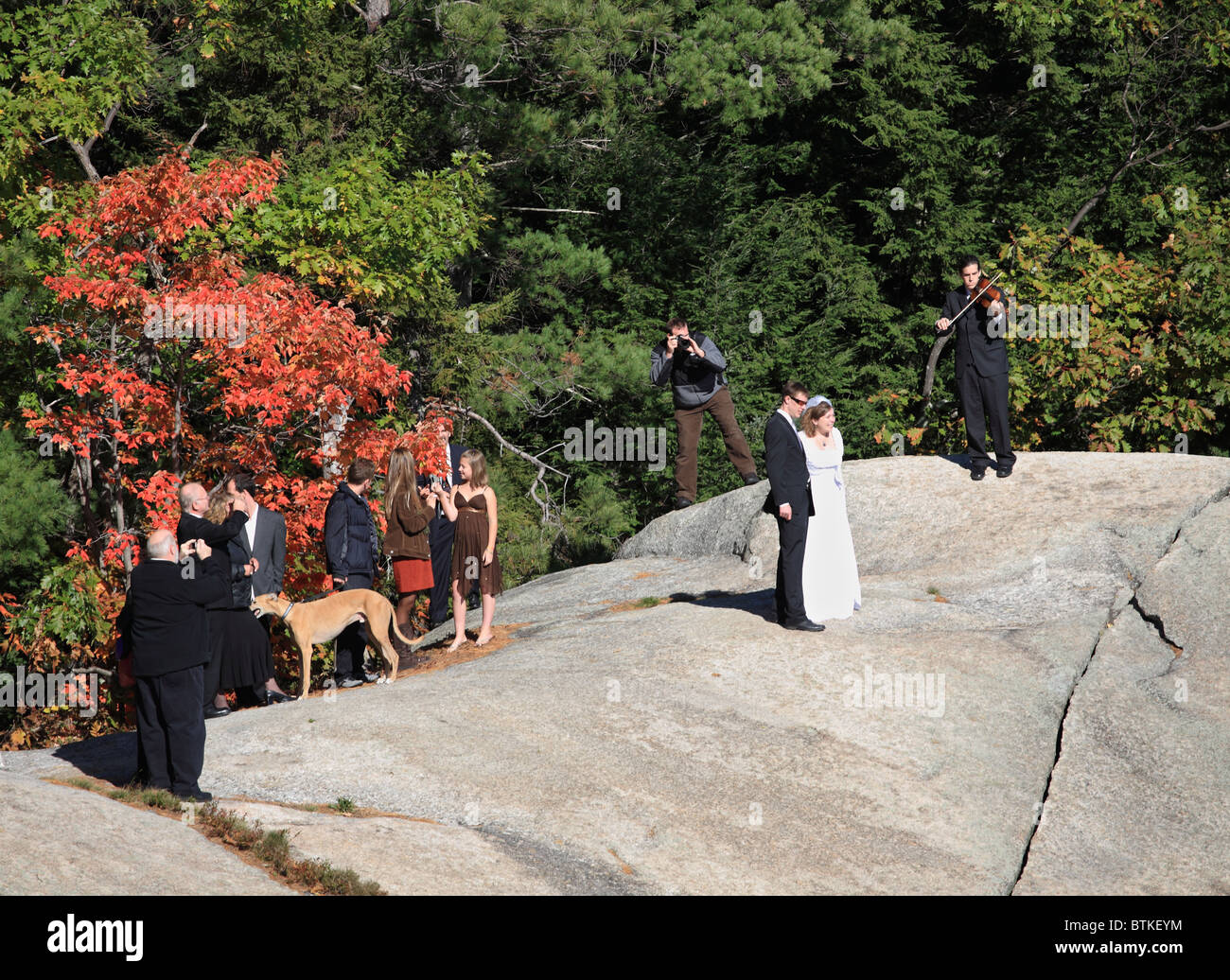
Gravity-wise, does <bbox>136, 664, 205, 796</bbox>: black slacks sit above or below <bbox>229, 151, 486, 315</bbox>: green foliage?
below

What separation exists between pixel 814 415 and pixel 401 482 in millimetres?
3423

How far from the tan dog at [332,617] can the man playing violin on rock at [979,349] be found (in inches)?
227

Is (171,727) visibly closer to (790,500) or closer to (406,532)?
(406,532)

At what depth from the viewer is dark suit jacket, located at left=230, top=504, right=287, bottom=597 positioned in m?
9.91

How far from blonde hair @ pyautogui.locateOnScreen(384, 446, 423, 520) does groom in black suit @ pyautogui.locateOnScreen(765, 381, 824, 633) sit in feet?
9.58

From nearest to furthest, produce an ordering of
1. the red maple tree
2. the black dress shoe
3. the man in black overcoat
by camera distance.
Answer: the man in black overcoat
the black dress shoe
the red maple tree

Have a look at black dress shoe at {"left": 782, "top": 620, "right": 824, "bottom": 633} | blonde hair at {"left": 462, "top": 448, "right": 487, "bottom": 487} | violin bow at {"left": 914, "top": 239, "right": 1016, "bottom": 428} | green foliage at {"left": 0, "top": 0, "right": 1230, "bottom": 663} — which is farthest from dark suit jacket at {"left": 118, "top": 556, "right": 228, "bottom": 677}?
violin bow at {"left": 914, "top": 239, "right": 1016, "bottom": 428}

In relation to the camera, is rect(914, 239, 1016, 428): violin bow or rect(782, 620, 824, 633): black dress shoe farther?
rect(914, 239, 1016, 428): violin bow

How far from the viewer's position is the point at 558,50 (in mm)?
19016

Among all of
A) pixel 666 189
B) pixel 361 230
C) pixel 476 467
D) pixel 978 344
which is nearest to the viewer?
pixel 476 467

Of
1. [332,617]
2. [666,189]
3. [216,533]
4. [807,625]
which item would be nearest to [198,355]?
[332,617]

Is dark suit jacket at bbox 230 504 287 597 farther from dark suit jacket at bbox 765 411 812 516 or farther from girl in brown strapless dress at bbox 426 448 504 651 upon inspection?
dark suit jacket at bbox 765 411 812 516

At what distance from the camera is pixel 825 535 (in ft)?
33.4

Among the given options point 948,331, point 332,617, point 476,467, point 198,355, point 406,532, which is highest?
point 948,331
